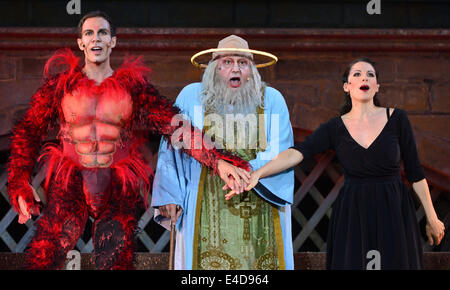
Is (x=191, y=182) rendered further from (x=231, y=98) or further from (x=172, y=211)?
(x=231, y=98)

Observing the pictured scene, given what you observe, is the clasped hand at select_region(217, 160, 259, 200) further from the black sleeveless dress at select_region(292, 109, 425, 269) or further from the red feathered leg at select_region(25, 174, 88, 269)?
the red feathered leg at select_region(25, 174, 88, 269)

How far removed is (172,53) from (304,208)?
1.90m

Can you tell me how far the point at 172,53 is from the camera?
18.9ft

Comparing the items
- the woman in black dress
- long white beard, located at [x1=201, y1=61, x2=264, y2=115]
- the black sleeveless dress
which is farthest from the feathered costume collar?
the black sleeveless dress

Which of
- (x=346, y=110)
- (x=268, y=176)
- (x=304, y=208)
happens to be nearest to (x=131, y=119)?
(x=268, y=176)

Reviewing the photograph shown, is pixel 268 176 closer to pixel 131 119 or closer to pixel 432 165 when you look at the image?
pixel 131 119

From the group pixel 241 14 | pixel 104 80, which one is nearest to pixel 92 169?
pixel 104 80

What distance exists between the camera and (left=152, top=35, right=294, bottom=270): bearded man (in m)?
4.16

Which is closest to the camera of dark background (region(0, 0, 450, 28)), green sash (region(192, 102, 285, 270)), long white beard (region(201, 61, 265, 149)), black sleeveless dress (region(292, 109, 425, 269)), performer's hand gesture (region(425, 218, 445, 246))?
black sleeveless dress (region(292, 109, 425, 269))

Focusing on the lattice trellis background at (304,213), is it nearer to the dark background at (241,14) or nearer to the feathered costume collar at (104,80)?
the dark background at (241,14)

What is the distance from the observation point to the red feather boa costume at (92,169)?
12.6 ft

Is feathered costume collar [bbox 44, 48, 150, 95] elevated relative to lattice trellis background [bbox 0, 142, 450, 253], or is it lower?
elevated

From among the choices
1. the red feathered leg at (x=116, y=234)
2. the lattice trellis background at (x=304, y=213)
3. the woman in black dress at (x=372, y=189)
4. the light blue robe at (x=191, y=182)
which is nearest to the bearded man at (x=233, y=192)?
the light blue robe at (x=191, y=182)

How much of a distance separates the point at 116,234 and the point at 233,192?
0.72m
